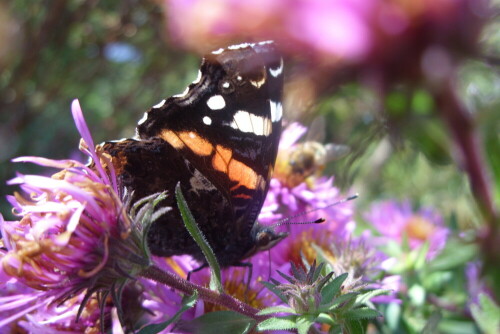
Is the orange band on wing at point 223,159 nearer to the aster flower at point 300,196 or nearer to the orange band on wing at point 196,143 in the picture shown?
the orange band on wing at point 196,143

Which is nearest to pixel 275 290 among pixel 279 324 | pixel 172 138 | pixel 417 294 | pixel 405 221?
pixel 279 324

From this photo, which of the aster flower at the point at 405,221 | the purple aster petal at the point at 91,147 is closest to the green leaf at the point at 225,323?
the purple aster petal at the point at 91,147

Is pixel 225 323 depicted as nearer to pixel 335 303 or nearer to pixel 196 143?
pixel 335 303

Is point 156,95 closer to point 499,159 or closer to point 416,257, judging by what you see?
point 416,257

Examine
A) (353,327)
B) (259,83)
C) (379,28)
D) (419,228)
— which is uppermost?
(379,28)

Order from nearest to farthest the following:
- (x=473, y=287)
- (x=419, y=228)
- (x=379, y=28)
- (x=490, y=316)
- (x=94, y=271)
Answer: (x=379, y=28) → (x=94, y=271) → (x=490, y=316) → (x=473, y=287) → (x=419, y=228)

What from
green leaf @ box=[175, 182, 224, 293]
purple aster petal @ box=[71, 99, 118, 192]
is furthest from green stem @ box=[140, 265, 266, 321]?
purple aster petal @ box=[71, 99, 118, 192]
